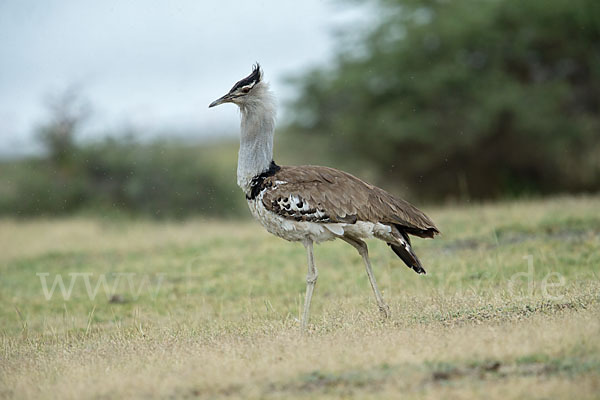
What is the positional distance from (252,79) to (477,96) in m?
11.0

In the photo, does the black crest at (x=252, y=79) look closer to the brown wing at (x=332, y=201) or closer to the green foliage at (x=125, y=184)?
the brown wing at (x=332, y=201)

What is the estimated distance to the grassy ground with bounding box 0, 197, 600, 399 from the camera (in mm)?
4457

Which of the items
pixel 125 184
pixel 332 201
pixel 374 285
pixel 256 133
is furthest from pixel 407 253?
pixel 125 184

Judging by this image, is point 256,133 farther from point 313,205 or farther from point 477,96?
point 477,96

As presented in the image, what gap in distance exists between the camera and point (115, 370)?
5.06 metres

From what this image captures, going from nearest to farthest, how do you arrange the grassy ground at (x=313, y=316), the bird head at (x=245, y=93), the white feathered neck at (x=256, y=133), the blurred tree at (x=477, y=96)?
the grassy ground at (x=313, y=316) < the white feathered neck at (x=256, y=133) < the bird head at (x=245, y=93) < the blurred tree at (x=477, y=96)

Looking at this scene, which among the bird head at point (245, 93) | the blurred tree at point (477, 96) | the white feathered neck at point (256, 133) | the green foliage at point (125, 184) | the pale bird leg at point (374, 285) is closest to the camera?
the pale bird leg at point (374, 285)

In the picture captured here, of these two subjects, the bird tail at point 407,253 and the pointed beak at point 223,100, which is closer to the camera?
the bird tail at point 407,253

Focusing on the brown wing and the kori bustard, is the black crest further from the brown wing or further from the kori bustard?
the brown wing

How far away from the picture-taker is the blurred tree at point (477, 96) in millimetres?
16812

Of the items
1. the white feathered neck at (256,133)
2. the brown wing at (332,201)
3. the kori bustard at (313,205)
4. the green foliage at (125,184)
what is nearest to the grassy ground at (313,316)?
the kori bustard at (313,205)

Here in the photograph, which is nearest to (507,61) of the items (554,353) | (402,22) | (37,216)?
(402,22)

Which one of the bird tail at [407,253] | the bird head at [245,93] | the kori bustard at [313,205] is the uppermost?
the bird head at [245,93]

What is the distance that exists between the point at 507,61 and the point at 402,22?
2.65m
